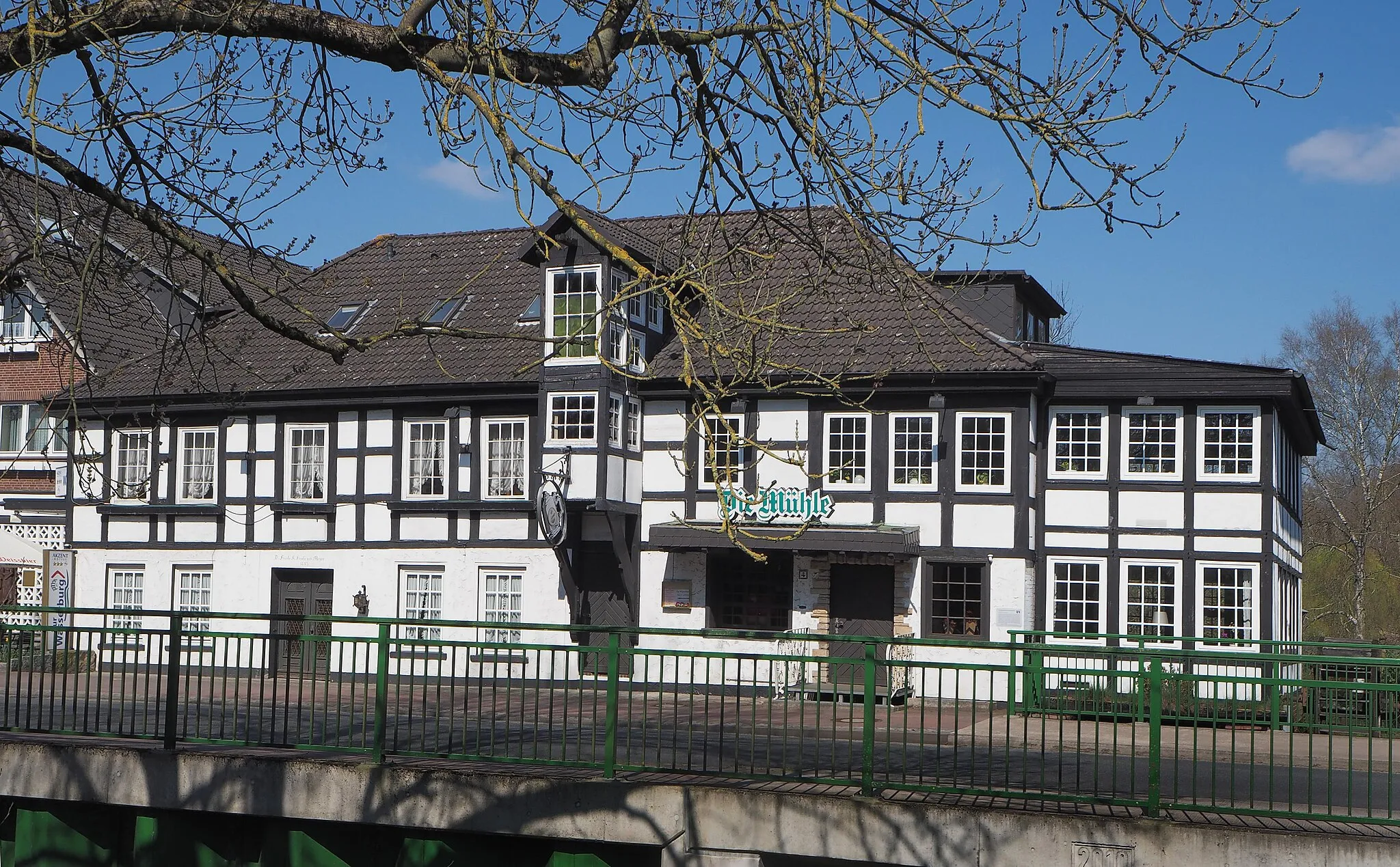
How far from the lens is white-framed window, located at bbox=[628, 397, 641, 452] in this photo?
2633cm

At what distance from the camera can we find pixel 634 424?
26516 mm

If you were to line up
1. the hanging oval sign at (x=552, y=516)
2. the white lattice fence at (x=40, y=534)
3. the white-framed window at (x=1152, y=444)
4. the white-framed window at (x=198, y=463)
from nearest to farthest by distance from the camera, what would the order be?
the white-framed window at (x=1152, y=444)
the hanging oval sign at (x=552, y=516)
the white-framed window at (x=198, y=463)
the white lattice fence at (x=40, y=534)

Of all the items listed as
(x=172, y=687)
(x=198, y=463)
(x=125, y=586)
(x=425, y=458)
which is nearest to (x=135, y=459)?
(x=198, y=463)

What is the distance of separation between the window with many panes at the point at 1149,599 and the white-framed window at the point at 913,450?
3757 millimetres

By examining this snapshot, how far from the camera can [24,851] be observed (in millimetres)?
11695

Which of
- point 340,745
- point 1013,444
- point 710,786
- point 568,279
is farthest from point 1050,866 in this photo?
point 568,279

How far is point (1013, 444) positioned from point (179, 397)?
16.4 metres

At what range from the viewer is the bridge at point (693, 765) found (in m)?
9.47

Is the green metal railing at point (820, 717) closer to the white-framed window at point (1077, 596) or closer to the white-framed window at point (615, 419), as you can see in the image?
the white-framed window at point (1077, 596)

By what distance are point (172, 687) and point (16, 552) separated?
50.6 ft

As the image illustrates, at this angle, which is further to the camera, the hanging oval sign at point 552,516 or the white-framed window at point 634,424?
the white-framed window at point 634,424

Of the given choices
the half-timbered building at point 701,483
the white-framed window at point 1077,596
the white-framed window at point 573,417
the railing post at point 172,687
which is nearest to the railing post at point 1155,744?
the railing post at point 172,687

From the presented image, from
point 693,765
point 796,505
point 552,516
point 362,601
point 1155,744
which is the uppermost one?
point 796,505

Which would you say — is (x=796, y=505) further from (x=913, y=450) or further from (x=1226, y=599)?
(x=1226, y=599)
